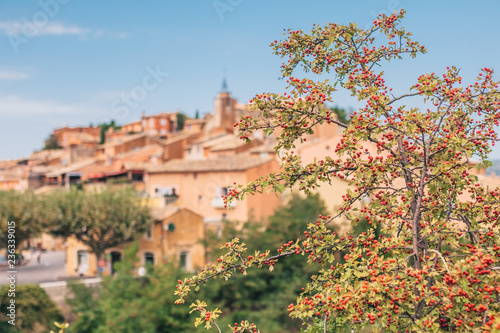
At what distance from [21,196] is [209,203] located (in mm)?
13057

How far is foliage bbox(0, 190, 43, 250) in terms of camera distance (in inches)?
1120

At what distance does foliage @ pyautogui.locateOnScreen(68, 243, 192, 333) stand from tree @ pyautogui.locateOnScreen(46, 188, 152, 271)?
488 centimetres

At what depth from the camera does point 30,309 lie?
76.8 feet

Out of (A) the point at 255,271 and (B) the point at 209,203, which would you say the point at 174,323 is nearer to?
(A) the point at 255,271

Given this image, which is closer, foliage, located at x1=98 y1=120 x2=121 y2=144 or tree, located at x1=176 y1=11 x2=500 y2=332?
tree, located at x1=176 y1=11 x2=500 y2=332

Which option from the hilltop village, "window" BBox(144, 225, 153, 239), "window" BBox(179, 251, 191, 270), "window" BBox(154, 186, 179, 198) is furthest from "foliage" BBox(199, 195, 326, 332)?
"window" BBox(154, 186, 179, 198)

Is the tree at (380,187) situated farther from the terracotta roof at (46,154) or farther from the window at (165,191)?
the terracotta roof at (46,154)

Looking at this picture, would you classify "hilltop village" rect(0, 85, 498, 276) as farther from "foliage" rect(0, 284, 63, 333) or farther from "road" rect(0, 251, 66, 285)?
"foliage" rect(0, 284, 63, 333)

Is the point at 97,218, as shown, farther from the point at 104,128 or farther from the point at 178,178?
the point at 104,128

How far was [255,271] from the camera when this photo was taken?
29859 mm

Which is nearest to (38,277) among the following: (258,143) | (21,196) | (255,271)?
(21,196)

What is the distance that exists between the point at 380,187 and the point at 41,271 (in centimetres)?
3234

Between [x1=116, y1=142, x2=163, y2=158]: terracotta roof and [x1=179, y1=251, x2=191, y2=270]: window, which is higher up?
[x1=116, y1=142, x2=163, y2=158]: terracotta roof

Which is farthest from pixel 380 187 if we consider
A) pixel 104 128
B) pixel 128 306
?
pixel 104 128
